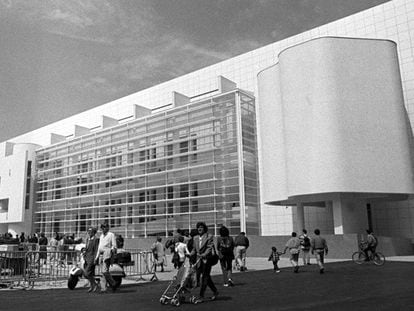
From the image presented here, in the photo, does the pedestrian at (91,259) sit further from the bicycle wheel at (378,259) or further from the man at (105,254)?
the bicycle wheel at (378,259)

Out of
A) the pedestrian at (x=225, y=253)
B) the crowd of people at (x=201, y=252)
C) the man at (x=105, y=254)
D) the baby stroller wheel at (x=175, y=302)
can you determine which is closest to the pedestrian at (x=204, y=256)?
the crowd of people at (x=201, y=252)

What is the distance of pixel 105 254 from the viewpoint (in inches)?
488

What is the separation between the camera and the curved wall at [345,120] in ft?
87.7

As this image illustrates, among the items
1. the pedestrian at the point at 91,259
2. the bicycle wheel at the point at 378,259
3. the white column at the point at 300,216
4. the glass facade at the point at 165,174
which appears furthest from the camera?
the glass facade at the point at 165,174

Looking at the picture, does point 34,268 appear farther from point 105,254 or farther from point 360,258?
point 360,258

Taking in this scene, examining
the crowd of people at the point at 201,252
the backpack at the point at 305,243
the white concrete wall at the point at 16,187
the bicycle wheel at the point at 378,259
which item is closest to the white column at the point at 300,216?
the crowd of people at the point at 201,252

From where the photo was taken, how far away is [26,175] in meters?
55.1

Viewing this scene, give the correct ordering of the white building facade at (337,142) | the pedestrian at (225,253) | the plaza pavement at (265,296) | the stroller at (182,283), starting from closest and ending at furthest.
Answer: the plaza pavement at (265,296) < the stroller at (182,283) < the pedestrian at (225,253) < the white building facade at (337,142)

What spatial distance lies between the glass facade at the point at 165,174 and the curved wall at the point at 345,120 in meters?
7.00

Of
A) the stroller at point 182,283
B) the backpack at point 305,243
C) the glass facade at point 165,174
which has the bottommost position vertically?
the stroller at point 182,283

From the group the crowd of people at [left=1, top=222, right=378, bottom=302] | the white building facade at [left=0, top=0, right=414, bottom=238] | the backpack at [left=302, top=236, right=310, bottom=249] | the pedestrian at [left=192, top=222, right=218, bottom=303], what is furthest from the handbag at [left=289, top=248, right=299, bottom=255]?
the white building facade at [left=0, top=0, right=414, bottom=238]

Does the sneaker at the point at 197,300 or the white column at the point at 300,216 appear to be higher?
the white column at the point at 300,216

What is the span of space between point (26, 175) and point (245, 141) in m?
32.7

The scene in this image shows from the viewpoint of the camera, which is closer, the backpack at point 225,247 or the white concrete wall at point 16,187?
the backpack at point 225,247
